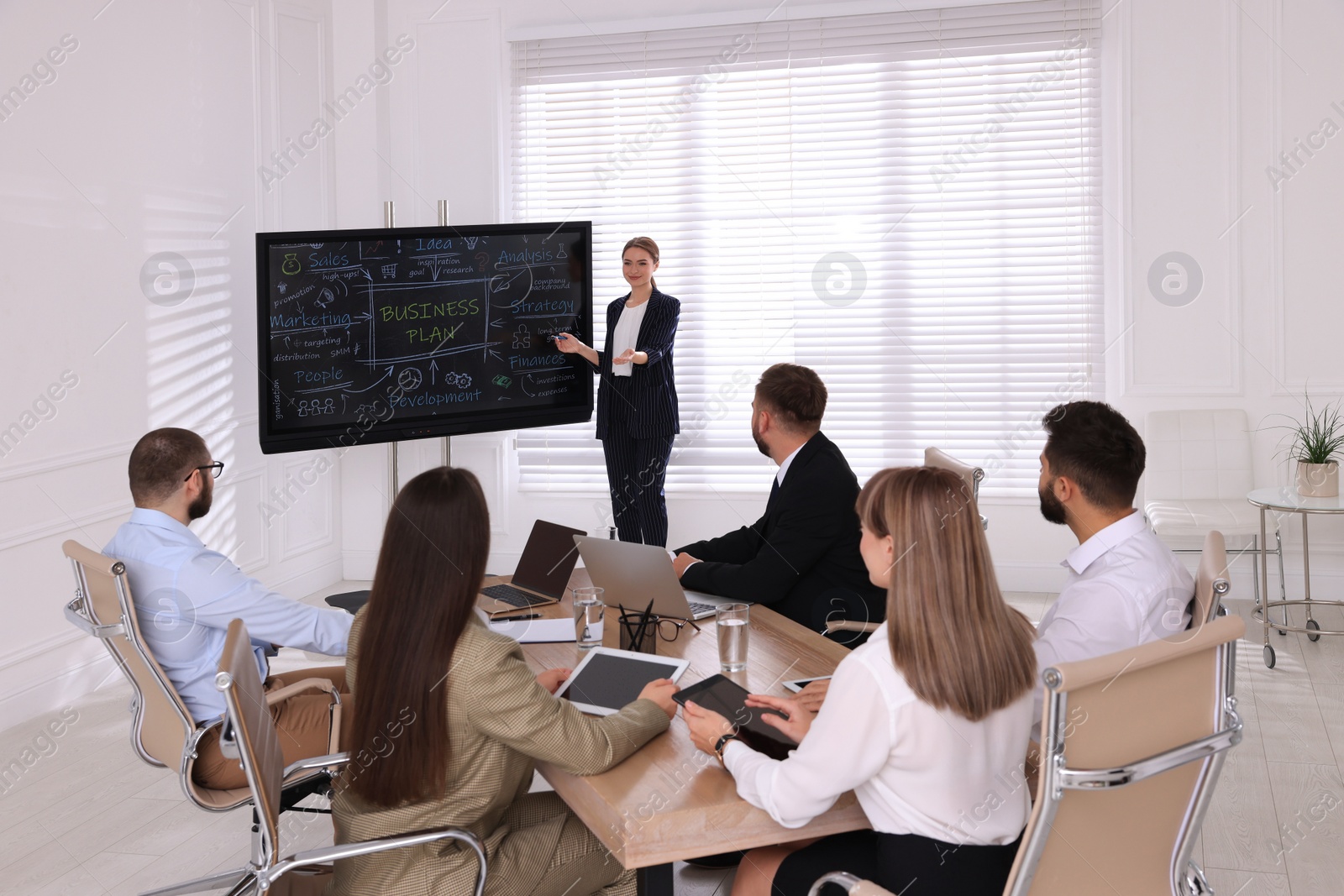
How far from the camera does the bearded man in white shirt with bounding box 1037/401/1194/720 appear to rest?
211 centimetres

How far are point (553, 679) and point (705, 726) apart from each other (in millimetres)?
429

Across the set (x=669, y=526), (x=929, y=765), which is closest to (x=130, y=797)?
(x=929, y=765)

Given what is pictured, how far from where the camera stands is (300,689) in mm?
2406

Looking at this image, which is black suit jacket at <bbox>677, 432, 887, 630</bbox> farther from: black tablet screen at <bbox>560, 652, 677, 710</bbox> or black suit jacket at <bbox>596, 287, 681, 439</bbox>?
black suit jacket at <bbox>596, 287, 681, 439</bbox>

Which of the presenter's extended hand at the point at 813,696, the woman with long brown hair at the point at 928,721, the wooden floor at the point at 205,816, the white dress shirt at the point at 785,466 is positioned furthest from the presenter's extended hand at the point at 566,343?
the woman with long brown hair at the point at 928,721

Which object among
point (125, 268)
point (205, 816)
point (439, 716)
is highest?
point (125, 268)

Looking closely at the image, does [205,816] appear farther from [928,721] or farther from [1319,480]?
[1319,480]

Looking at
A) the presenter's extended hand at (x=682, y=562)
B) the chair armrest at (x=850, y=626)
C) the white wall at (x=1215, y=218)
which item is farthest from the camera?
the white wall at (x=1215, y=218)

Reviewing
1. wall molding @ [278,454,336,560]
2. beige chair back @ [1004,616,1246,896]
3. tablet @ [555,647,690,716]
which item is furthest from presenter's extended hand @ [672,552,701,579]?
wall molding @ [278,454,336,560]

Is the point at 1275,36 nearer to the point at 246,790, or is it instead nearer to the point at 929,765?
the point at 929,765

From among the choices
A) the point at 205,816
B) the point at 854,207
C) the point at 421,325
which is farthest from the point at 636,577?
the point at 854,207

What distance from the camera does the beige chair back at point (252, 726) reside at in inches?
68.7

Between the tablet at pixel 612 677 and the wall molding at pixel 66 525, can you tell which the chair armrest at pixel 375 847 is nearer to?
the tablet at pixel 612 677

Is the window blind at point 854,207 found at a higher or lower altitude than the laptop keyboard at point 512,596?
higher
